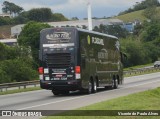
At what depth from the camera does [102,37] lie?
105 ft

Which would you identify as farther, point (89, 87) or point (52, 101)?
point (89, 87)

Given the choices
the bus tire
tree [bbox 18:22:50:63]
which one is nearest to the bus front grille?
the bus tire

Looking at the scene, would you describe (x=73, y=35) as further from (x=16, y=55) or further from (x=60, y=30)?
(x=16, y=55)

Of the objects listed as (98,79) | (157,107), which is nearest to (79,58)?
(98,79)

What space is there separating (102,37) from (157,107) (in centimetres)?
1496

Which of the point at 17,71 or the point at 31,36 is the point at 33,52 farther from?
the point at 17,71

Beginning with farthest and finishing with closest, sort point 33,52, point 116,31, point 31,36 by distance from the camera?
point 116,31, point 31,36, point 33,52

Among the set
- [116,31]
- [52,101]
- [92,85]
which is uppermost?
[116,31]

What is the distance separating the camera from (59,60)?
89.6 feet

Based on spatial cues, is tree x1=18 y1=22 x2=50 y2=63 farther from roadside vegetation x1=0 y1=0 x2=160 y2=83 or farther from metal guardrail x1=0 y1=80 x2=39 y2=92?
metal guardrail x1=0 y1=80 x2=39 y2=92

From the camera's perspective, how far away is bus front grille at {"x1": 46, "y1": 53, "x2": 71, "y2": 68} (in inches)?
1070

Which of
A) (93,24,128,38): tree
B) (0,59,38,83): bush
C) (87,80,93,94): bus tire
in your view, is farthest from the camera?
(93,24,128,38): tree

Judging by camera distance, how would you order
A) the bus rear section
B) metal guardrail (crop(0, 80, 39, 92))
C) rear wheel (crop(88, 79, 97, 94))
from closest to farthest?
the bus rear section → rear wheel (crop(88, 79, 97, 94)) → metal guardrail (crop(0, 80, 39, 92))

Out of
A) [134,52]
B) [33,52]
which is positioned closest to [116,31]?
[134,52]
